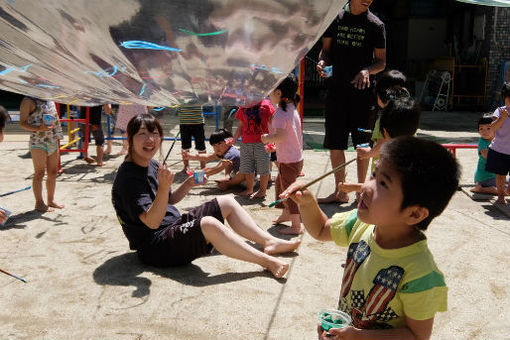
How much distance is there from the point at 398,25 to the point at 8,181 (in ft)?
49.6

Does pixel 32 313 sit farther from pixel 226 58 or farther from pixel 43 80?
pixel 226 58

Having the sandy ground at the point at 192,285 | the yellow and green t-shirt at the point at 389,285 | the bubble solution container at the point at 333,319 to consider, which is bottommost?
the sandy ground at the point at 192,285

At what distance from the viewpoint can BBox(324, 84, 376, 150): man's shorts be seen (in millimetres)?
4938

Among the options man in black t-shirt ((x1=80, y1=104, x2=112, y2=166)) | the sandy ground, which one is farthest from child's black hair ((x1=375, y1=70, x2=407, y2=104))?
man in black t-shirt ((x1=80, y1=104, x2=112, y2=166))

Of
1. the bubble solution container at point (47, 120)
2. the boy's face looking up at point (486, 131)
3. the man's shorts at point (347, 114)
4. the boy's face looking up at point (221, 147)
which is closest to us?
the bubble solution container at point (47, 120)

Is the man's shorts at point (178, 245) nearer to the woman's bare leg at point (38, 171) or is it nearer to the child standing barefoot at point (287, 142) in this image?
the child standing barefoot at point (287, 142)

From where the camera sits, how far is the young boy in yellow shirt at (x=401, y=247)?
1.56 m

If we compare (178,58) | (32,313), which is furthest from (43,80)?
(32,313)

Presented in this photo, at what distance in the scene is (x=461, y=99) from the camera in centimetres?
1487

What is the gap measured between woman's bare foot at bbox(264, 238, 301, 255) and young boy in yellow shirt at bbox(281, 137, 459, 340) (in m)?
1.94

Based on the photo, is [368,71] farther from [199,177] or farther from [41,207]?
[41,207]

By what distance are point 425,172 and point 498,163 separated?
4.06m

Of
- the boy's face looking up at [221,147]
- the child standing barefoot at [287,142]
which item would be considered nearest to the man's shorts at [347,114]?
the child standing barefoot at [287,142]

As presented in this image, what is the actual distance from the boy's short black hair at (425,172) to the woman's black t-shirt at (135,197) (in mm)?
2050
